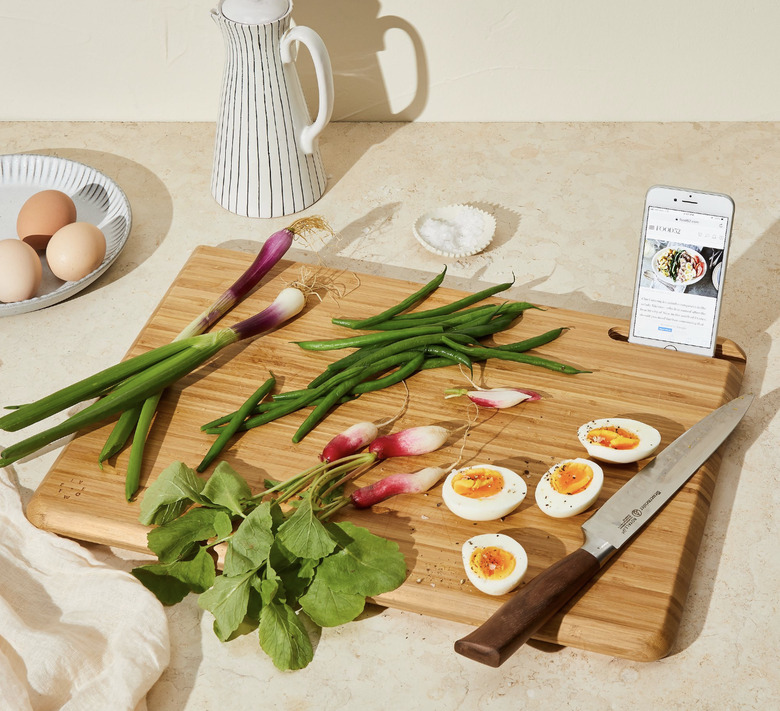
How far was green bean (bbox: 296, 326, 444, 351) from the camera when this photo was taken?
70.7 inches

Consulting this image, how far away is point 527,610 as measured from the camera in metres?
1.29

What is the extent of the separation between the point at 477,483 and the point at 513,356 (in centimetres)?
37

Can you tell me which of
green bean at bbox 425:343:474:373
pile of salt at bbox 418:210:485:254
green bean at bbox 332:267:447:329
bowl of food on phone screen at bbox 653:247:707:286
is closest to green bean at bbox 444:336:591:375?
green bean at bbox 425:343:474:373

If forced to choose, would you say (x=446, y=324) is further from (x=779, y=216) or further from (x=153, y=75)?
(x=153, y=75)

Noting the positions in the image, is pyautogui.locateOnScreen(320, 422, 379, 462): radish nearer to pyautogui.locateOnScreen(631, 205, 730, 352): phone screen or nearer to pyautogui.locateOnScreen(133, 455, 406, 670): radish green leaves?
pyautogui.locateOnScreen(133, 455, 406, 670): radish green leaves

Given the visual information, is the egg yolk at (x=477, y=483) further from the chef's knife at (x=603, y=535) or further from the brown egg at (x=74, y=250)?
the brown egg at (x=74, y=250)

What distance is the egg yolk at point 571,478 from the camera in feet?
4.90

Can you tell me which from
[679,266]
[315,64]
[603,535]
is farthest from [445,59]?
[603,535]

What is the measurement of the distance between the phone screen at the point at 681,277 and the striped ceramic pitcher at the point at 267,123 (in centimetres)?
87

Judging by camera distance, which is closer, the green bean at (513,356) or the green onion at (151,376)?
the green onion at (151,376)

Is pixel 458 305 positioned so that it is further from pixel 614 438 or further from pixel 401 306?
pixel 614 438

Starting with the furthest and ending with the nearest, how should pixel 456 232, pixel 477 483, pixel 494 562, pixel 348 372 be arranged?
pixel 456 232 < pixel 348 372 < pixel 477 483 < pixel 494 562

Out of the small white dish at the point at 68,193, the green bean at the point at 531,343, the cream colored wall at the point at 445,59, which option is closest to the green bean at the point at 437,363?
the green bean at the point at 531,343

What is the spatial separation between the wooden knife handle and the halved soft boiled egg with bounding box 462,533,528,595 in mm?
32
